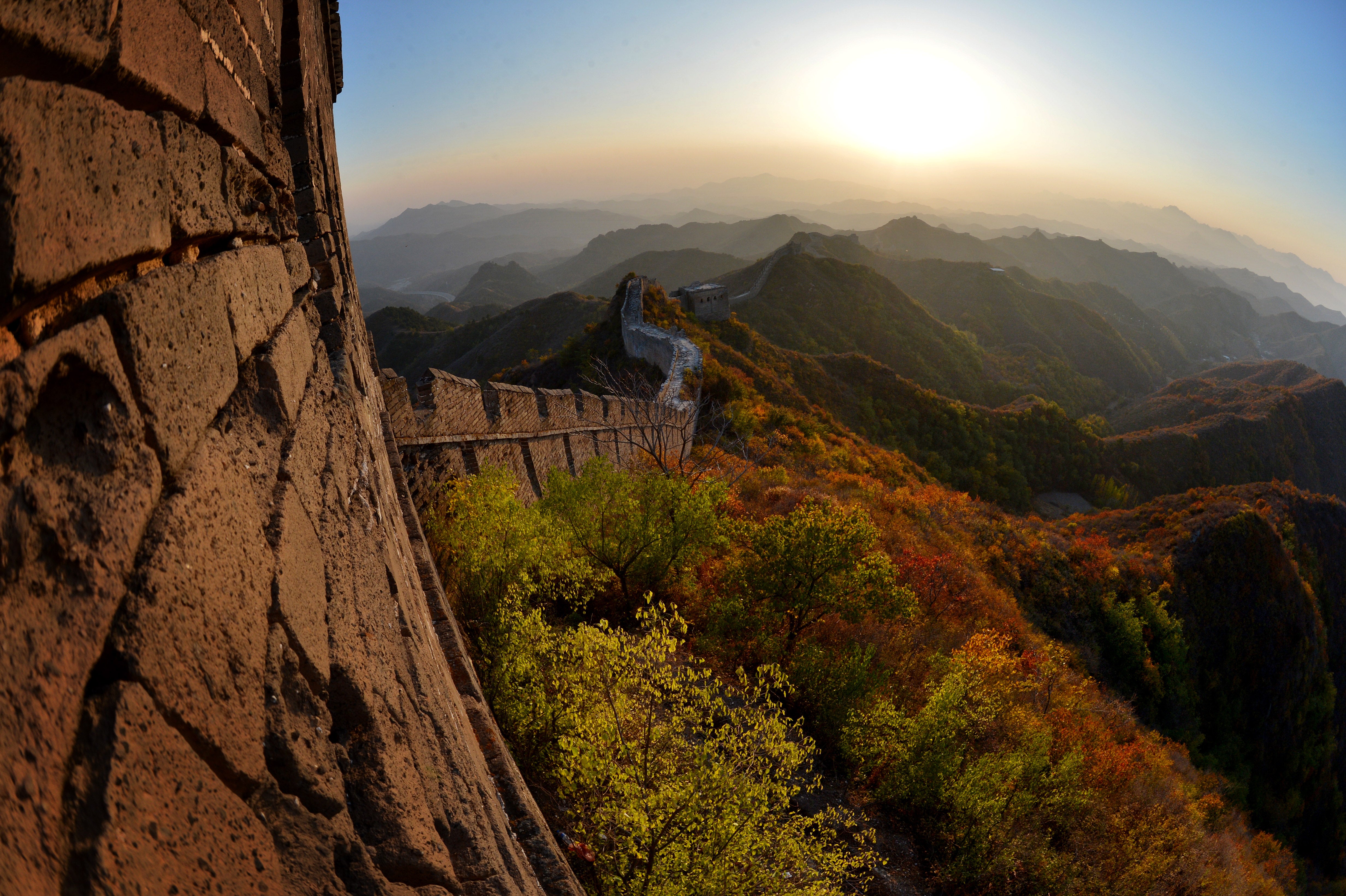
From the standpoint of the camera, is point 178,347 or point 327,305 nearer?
point 178,347

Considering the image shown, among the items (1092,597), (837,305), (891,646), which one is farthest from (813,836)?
(837,305)

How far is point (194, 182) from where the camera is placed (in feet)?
5.30

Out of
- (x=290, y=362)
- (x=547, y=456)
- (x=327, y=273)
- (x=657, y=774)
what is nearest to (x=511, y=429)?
(x=547, y=456)

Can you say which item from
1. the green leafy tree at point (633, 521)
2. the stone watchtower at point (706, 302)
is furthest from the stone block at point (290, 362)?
the stone watchtower at point (706, 302)

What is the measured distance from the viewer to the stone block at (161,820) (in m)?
0.96

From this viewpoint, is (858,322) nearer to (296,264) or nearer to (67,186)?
(296,264)

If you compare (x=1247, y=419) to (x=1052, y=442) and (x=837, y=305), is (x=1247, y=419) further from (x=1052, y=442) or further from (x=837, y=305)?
(x=837, y=305)

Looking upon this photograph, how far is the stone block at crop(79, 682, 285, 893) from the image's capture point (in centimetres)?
96

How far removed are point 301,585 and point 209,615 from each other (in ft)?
1.65

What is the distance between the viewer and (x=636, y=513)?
26.0ft

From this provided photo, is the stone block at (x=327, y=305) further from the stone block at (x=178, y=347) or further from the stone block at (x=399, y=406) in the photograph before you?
the stone block at (x=399, y=406)

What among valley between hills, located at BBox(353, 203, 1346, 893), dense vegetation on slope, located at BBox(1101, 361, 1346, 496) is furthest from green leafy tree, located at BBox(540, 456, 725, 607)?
dense vegetation on slope, located at BBox(1101, 361, 1346, 496)

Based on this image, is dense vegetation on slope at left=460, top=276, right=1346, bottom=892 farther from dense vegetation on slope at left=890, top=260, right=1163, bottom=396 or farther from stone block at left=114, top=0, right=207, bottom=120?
dense vegetation on slope at left=890, top=260, right=1163, bottom=396

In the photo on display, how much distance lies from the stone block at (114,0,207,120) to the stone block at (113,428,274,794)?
0.76 metres
